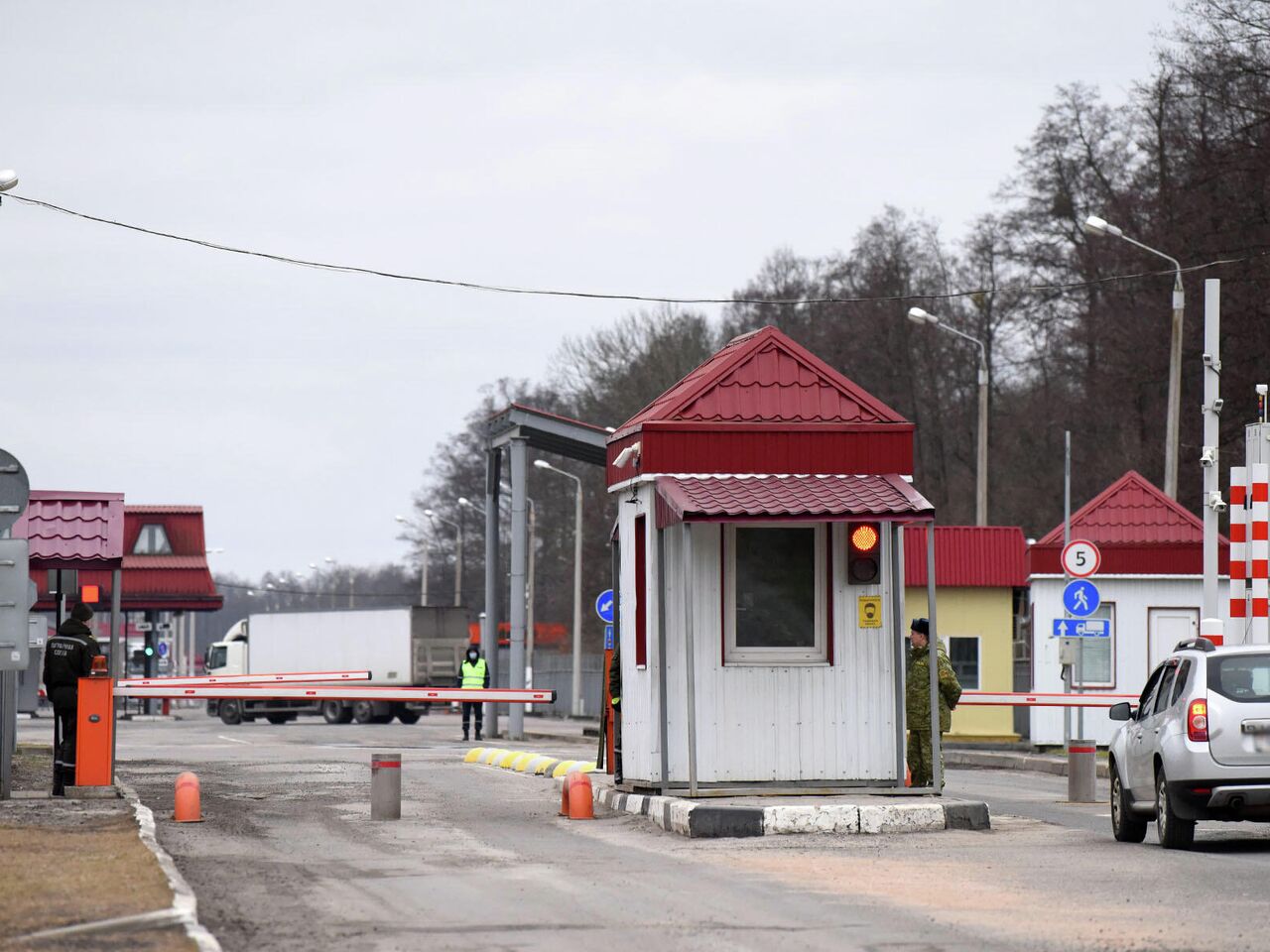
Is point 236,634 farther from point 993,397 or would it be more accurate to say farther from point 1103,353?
point 1103,353

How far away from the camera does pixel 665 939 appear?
978 centimetres

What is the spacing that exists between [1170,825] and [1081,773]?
6632 millimetres

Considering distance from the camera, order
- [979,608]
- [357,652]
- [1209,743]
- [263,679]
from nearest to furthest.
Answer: [1209,743] → [979,608] → [263,679] → [357,652]

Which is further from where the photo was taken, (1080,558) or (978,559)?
(978,559)

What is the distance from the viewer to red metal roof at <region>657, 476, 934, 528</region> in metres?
16.6

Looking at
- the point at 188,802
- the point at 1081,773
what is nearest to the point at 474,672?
the point at 1081,773

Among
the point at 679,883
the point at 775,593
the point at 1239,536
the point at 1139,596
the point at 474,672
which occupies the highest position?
the point at 1239,536

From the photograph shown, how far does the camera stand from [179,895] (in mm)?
10766

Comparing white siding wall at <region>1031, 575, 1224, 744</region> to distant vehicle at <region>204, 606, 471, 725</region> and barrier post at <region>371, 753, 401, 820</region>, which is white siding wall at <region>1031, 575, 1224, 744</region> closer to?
barrier post at <region>371, 753, 401, 820</region>

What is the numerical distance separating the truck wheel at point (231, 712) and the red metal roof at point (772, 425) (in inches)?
1565

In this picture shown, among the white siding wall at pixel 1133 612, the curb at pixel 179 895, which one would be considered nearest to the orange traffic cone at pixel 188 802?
the curb at pixel 179 895

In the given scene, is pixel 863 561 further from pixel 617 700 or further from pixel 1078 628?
pixel 1078 628

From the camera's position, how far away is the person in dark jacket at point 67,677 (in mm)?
19984

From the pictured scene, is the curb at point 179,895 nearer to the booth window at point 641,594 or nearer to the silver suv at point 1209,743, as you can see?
the booth window at point 641,594
